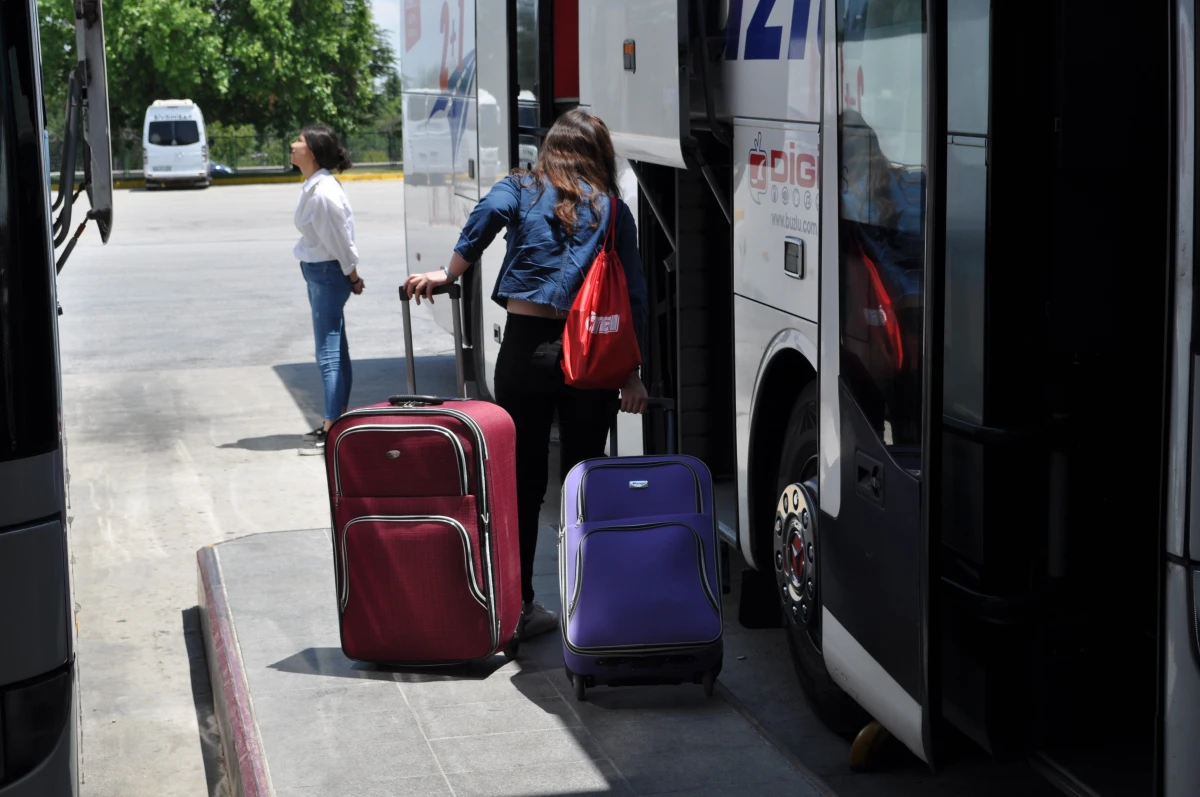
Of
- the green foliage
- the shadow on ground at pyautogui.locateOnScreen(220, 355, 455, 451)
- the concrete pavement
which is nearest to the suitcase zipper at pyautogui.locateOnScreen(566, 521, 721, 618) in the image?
the concrete pavement

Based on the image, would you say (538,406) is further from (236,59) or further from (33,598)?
(236,59)

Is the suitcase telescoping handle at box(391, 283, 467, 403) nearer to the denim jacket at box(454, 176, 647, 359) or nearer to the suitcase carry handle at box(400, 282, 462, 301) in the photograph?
the suitcase carry handle at box(400, 282, 462, 301)

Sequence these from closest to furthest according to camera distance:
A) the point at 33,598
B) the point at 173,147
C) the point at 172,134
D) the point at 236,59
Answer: the point at 33,598 < the point at 173,147 < the point at 172,134 < the point at 236,59

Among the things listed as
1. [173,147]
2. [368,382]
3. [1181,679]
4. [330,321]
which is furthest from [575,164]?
[173,147]

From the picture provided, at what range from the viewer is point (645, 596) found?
4.70 metres

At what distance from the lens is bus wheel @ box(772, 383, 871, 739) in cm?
445

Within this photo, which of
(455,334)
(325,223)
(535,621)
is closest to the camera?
(455,334)

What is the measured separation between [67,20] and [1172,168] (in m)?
47.5

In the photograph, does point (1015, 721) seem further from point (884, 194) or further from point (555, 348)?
point (555, 348)

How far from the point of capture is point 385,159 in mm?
55812

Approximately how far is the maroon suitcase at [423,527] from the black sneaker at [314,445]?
4.36m

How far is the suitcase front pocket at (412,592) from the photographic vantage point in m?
4.93

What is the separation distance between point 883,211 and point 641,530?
144cm

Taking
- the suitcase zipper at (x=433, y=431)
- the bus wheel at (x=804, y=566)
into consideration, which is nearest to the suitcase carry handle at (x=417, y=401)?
the suitcase zipper at (x=433, y=431)
